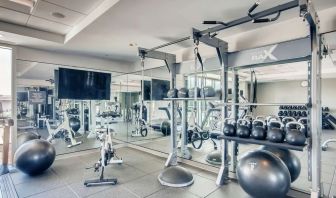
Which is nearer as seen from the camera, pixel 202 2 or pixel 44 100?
pixel 202 2

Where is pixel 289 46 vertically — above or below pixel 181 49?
below

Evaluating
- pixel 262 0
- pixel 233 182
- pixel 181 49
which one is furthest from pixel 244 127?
pixel 181 49

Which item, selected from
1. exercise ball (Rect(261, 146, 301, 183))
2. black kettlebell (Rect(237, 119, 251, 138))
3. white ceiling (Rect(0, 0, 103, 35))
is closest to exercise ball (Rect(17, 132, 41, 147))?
white ceiling (Rect(0, 0, 103, 35))

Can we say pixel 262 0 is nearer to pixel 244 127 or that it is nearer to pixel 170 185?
pixel 244 127

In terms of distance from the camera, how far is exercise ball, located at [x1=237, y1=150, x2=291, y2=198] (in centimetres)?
218

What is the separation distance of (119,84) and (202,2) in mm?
4062

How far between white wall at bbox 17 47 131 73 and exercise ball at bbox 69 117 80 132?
176 cm

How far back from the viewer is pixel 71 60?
4.86 m

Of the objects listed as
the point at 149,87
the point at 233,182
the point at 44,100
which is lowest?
the point at 233,182

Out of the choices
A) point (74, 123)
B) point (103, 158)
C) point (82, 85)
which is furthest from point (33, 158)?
point (74, 123)

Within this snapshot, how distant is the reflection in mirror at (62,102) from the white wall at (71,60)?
0.13 metres

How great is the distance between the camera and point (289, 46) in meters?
2.71

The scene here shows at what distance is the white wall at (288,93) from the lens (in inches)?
135

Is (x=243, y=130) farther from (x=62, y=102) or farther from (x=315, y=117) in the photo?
(x=62, y=102)
